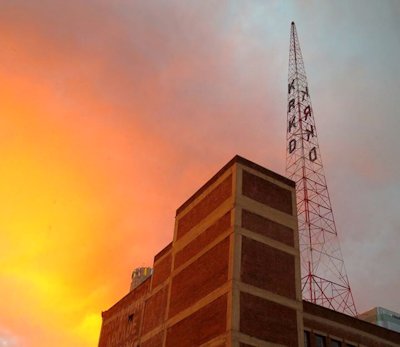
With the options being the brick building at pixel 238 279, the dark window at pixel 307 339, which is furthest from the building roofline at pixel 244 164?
the dark window at pixel 307 339

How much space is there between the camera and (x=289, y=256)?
37750 mm

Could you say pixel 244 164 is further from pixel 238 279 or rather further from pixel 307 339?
pixel 307 339

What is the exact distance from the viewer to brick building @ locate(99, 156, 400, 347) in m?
33.8

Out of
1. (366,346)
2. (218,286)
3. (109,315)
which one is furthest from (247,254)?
(109,315)

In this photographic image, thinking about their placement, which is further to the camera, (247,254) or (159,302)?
(159,302)

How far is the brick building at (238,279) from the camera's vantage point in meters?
33.8

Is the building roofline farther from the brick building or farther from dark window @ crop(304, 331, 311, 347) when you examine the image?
dark window @ crop(304, 331, 311, 347)

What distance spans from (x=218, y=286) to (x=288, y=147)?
85.5 ft

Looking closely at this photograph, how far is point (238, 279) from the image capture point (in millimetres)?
34000

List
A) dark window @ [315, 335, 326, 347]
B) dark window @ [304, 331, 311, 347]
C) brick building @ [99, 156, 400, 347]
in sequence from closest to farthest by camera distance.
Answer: brick building @ [99, 156, 400, 347] < dark window @ [304, 331, 311, 347] < dark window @ [315, 335, 326, 347]

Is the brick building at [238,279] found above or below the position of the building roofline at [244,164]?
below

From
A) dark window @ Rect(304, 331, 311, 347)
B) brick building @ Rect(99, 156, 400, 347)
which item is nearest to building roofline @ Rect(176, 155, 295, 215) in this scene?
brick building @ Rect(99, 156, 400, 347)

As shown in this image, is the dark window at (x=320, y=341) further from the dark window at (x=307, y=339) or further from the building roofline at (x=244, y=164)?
the building roofline at (x=244, y=164)

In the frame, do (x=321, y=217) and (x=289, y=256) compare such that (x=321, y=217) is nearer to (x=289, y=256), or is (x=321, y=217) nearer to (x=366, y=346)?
(x=366, y=346)
